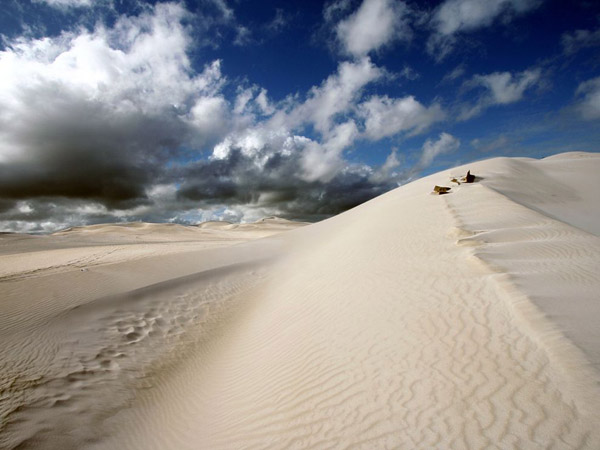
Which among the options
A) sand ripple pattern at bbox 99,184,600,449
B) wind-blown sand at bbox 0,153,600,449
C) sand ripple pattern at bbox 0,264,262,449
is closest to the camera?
sand ripple pattern at bbox 99,184,600,449

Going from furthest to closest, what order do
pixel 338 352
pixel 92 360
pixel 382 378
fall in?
pixel 92 360 → pixel 338 352 → pixel 382 378

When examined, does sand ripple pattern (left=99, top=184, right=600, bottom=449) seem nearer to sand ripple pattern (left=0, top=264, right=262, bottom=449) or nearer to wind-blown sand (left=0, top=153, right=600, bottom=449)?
wind-blown sand (left=0, top=153, right=600, bottom=449)

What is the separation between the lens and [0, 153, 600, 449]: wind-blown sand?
296cm

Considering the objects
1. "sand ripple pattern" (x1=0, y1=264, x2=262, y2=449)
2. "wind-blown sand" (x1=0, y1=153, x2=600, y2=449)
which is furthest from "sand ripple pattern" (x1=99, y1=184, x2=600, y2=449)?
"sand ripple pattern" (x1=0, y1=264, x2=262, y2=449)

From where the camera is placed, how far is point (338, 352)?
4.66 meters

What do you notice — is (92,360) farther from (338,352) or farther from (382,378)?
(382,378)

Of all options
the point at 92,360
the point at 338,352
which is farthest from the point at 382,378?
the point at 92,360

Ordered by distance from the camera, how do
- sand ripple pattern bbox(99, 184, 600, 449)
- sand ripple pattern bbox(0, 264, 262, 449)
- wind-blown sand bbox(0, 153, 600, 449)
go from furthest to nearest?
sand ripple pattern bbox(0, 264, 262, 449)
wind-blown sand bbox(0, 153, 600, 449)
sand ripple pattern bbox(99, 184, 600, 449)

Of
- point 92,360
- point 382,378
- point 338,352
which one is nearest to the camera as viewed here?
point 382,378

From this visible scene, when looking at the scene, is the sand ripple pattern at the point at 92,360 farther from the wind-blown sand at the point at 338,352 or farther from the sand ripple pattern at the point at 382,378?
the sand ripple pattern at the point at 382,378

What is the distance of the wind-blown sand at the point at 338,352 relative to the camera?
2.96 metres

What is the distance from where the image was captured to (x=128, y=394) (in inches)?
199

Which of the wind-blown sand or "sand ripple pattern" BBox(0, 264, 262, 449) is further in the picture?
"sand ripple pattern" BBox(0, 264, 262, 449)

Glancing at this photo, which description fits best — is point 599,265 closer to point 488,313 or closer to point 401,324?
point 488,313
